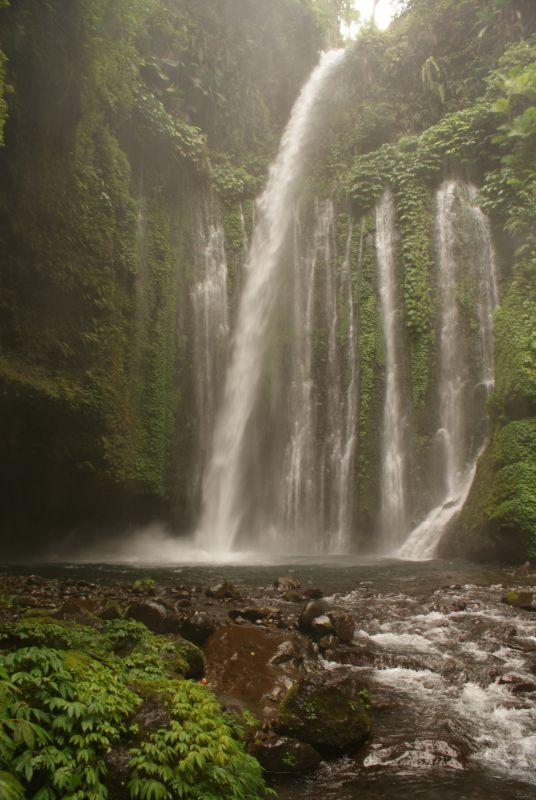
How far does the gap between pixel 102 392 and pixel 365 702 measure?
37.1 ft

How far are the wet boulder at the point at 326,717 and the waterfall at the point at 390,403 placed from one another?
11.1 m

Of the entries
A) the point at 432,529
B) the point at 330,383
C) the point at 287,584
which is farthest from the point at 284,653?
the point at 330,383

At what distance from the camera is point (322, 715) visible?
3762mm

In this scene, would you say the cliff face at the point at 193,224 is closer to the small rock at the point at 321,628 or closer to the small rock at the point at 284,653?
the small rock at the point at 321,628

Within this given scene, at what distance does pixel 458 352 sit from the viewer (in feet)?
53.2

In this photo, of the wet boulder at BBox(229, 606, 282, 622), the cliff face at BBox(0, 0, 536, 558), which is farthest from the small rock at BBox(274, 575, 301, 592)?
the cliff face at BBox(0, 0, 536, 558)

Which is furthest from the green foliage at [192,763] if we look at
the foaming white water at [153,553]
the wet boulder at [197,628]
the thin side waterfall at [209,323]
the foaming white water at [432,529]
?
the thin side waterfall at [209,323]

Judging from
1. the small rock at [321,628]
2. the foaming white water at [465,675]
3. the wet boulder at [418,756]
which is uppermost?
the small rock at [321,628]

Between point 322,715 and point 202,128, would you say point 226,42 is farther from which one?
point 322,715

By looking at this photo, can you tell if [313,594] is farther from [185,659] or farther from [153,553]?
[153,553]

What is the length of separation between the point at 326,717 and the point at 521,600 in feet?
16.0

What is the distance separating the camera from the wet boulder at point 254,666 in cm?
427

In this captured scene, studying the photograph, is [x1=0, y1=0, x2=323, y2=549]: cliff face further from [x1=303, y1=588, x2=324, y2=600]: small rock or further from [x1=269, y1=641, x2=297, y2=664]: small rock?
[x1=269, y1=641, x2=297, y2=664]: small rock

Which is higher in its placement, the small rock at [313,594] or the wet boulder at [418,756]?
the small rock at [313,594]
